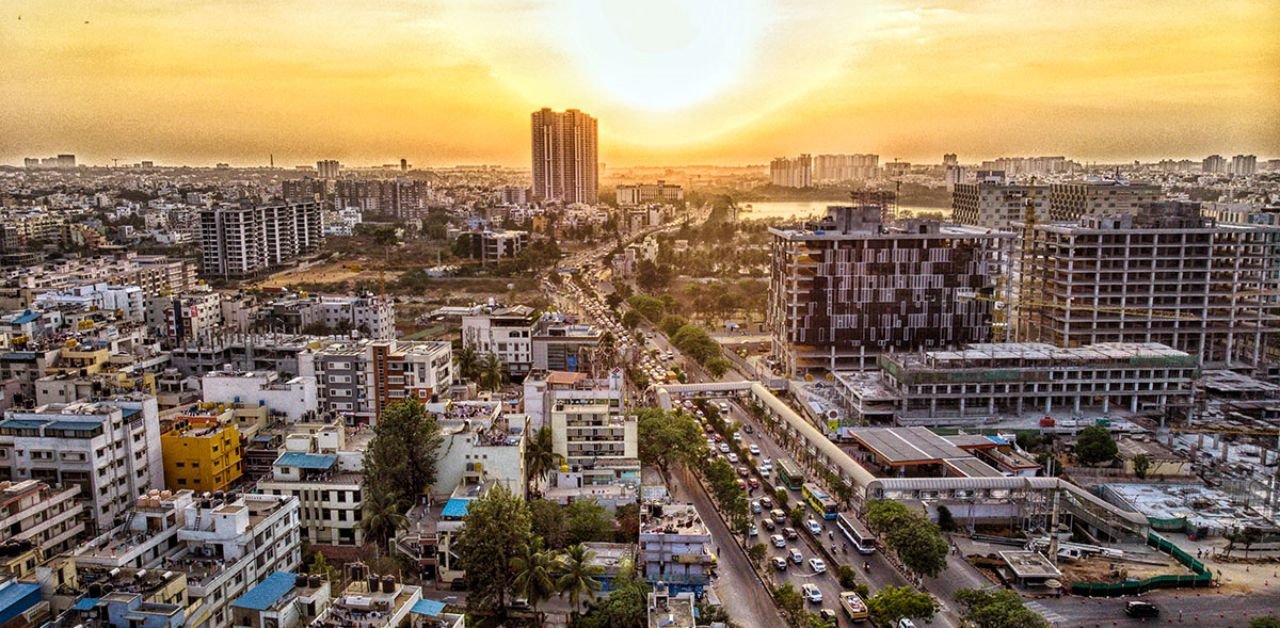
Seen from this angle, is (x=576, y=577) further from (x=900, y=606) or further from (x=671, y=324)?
(x=671, y=324)

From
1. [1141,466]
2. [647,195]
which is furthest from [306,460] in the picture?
[647,195]

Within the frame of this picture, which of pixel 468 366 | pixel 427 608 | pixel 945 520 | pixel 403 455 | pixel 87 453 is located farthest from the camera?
pixel 468 366

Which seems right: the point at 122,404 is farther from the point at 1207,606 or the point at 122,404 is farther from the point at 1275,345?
the point at 1275,345

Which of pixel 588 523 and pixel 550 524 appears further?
pixel 588 523

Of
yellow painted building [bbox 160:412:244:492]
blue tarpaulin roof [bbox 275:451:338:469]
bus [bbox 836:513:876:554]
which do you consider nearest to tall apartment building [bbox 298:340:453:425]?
yellow painted building [bbox 160:412:244:492]

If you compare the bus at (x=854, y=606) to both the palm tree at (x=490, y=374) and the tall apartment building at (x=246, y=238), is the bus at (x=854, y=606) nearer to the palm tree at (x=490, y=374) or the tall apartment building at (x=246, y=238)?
the palm tree at (x=490, y=374)

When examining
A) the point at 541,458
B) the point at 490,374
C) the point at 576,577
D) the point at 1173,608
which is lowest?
the point at 1173,608
